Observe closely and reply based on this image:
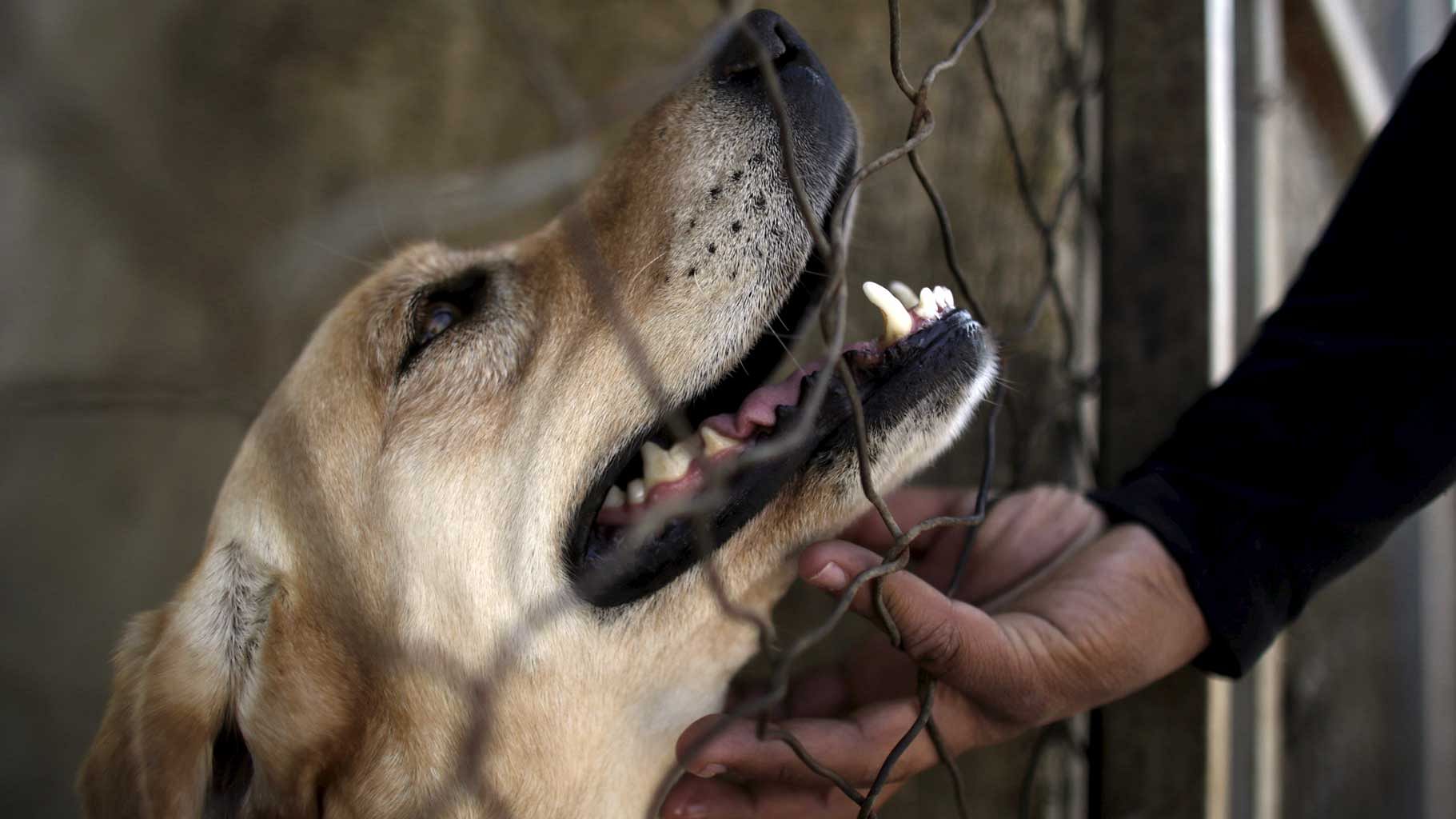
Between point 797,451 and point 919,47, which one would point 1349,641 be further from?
point 797,451

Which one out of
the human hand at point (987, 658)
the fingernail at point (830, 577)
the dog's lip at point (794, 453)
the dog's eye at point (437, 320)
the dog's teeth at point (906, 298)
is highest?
the dog's eye at point (437, 320)

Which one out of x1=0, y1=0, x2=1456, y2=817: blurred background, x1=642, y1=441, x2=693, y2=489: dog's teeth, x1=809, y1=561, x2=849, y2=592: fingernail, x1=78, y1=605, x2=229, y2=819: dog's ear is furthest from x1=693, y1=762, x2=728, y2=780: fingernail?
x1=78, y1=605, x2=229, y2=819: dog's ear

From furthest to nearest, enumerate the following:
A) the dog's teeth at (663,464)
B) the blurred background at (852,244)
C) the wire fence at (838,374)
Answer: the blurred background at (852,244) < the dog's teeth at (663,464) < the wire fence at (838,374)

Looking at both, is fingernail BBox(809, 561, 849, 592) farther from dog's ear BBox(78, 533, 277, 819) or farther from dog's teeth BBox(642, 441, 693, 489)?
dog's ear BBox(78, 533, 277, 819)

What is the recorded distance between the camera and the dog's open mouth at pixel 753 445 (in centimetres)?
133

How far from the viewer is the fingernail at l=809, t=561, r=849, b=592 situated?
4.02 ft

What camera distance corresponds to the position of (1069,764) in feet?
6.19

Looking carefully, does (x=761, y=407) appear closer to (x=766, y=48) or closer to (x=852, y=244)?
A: (x=766, y=48)

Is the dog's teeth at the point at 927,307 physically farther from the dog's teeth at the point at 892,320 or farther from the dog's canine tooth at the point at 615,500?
the dog's canine tooth at the point at 615,500

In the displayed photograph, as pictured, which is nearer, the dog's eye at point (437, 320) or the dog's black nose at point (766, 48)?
the dog's black nose at point (766, 48)

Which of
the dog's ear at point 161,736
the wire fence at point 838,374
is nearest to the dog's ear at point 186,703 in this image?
the dog's ear at point 161,736

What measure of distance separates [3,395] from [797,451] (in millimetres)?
983

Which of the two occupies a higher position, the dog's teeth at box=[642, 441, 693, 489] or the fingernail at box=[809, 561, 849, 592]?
the dog's teeth at box=[642, 441, 693, 489]

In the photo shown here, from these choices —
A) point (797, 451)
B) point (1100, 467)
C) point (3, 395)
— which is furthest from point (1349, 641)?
point (3, 395)
